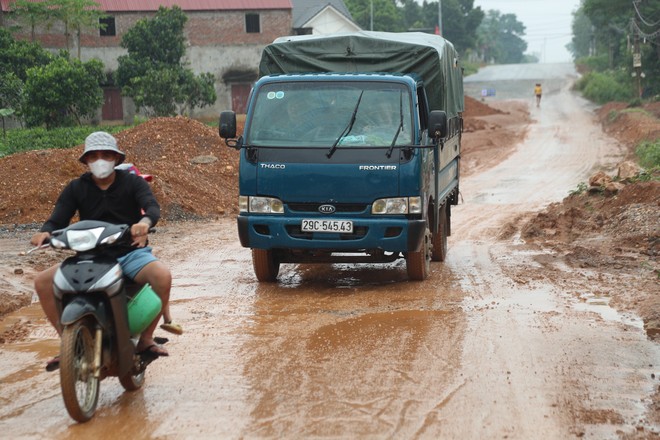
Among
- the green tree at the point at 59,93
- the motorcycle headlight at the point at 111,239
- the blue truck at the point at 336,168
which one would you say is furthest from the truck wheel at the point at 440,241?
the green tree at the point at 59,93

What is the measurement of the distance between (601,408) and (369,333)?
2.50 meters

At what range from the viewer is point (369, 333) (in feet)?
25.7

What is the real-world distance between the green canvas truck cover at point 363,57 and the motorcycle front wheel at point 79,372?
21.2 feet

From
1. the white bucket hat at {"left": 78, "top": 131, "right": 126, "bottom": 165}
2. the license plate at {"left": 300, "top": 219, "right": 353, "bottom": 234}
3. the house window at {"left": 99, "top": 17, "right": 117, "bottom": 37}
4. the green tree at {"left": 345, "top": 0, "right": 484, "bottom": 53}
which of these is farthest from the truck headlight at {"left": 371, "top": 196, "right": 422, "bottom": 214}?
the green tree at {"left": 345, "top": 0, "right": 484, "bottom": 53}

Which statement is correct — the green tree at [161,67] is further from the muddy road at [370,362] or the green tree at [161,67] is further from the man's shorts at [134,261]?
the man's shorts at [134,261]

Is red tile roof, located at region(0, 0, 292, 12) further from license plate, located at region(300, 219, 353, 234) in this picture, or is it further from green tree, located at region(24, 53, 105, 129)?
license plate, located at region(300, 219, 353, 234)

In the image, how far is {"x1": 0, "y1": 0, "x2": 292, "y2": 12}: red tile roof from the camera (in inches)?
1950

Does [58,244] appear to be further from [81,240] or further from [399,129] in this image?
[399,129]

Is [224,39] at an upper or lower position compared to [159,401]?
upper

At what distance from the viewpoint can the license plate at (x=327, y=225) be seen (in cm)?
958

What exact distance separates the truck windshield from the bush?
13.9 meters

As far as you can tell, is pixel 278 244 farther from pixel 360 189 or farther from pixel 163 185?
pixel 163 185

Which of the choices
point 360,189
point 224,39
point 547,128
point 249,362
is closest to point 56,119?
point 224,39

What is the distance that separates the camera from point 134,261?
583cm
